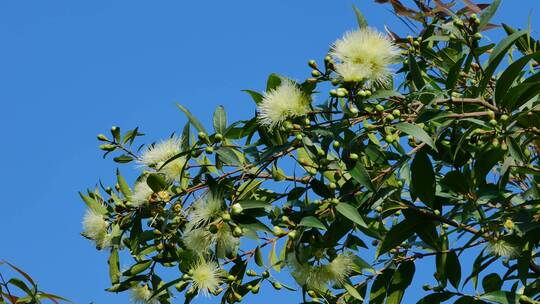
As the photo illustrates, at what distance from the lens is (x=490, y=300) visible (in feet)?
8.19

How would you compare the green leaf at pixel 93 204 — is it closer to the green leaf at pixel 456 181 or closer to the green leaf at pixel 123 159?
the green leaf at pixel 123 159

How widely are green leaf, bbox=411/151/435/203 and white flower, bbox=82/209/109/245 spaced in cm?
92

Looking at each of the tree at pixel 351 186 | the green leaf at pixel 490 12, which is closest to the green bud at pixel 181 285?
the tree at pixel 351 186

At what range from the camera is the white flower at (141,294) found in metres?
2.71

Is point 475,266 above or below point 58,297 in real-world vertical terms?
below

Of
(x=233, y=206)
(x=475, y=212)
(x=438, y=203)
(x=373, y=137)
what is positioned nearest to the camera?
(x=233, y=206)

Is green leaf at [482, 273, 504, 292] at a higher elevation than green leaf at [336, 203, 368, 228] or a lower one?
lower

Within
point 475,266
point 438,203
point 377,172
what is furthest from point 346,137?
point 475,266

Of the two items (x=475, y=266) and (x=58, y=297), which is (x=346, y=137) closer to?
(x=475, y=266)

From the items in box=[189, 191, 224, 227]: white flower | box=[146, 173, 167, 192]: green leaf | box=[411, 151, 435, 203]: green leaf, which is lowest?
box=[411, 151, 435, 203]: green leaf

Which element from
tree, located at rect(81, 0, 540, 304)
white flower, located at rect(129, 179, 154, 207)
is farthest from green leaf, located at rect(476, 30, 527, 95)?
white flower, located at rect(129, 179, 154, 207)

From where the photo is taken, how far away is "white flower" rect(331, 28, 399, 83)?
7.11 ft

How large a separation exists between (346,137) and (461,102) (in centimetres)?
30

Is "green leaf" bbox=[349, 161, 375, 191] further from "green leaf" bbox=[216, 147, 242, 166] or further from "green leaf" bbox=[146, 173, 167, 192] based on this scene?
"green leaf" bbox=[146, 173, 167, 192]
